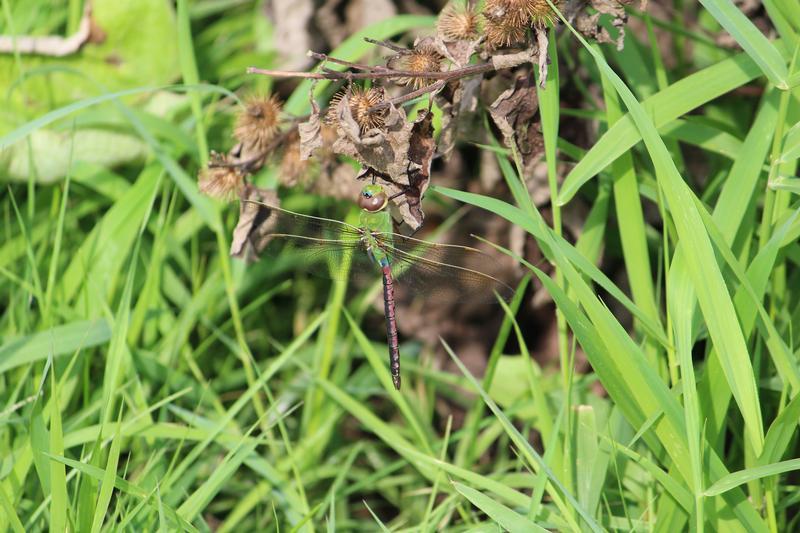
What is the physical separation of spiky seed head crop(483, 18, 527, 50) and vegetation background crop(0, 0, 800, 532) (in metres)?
0.12

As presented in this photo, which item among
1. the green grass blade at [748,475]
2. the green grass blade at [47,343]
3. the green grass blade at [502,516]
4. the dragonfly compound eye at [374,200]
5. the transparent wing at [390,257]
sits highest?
the dragonfly compound eye at [374,200]

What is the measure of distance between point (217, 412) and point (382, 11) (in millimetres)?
1248

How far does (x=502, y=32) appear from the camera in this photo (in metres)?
1.44

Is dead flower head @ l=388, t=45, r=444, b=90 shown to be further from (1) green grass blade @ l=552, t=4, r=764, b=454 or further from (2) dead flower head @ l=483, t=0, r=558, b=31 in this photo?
(1) green grass blade @ l=552, t=4, r=764, b=454

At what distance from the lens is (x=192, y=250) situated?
7.61ft

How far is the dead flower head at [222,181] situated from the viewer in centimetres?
180

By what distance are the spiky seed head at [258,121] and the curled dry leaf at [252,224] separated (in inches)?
4.4

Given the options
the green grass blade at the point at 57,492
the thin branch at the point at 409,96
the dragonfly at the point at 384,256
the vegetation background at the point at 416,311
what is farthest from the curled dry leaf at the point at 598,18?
the green grass blade at the point at 57,492

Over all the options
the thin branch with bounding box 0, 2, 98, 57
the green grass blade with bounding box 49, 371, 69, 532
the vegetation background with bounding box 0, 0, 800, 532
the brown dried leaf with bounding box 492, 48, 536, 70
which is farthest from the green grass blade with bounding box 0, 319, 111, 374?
the brown dried leaf with bounding box 492, 48, 536, 70

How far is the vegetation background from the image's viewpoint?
4.60ft

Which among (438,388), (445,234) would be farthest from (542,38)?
(438,388)

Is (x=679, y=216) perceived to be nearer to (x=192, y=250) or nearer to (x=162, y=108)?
(x=192, y=250)

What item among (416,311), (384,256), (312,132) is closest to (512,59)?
(312,132)

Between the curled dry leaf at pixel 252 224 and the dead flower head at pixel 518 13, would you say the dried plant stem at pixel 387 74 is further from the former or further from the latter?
the curled dry leaf at pixel 252 224
